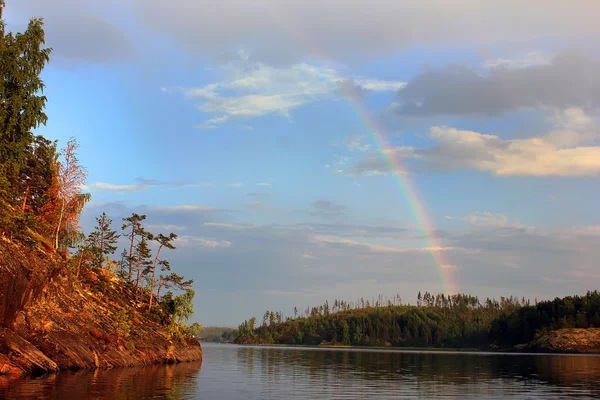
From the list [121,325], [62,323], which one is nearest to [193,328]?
[121,325]

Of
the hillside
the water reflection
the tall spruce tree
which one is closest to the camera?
the water reflection

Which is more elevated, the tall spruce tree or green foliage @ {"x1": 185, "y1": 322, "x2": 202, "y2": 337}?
the tall spruce tree

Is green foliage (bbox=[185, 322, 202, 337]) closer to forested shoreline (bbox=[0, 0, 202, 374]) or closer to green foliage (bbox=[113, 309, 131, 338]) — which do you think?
forested shoreline (bbox=[0, 0, 202, 374])

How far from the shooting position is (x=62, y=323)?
2495 inches

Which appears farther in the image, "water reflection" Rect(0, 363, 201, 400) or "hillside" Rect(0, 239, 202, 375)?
"hillside" Rect(0, 239, 202, 375)

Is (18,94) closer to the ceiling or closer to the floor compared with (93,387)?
closer to the ceiling

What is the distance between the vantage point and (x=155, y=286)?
107 m

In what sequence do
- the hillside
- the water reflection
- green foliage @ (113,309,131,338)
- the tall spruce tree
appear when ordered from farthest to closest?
1. green foliage @ (113,309,131,338)
2. the tall spruce tree
3. the hillside
4. the water reflection

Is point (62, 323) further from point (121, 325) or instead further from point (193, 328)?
point (193, 328)

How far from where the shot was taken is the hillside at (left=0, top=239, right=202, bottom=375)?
53.8m

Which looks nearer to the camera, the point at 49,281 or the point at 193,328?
the point at 49,281

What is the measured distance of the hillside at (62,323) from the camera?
177 feet

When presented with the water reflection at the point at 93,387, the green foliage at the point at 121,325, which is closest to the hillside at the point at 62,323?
the green foliage at the point at 121,325

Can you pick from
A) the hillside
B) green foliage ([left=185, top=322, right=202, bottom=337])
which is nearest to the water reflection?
the hillside
